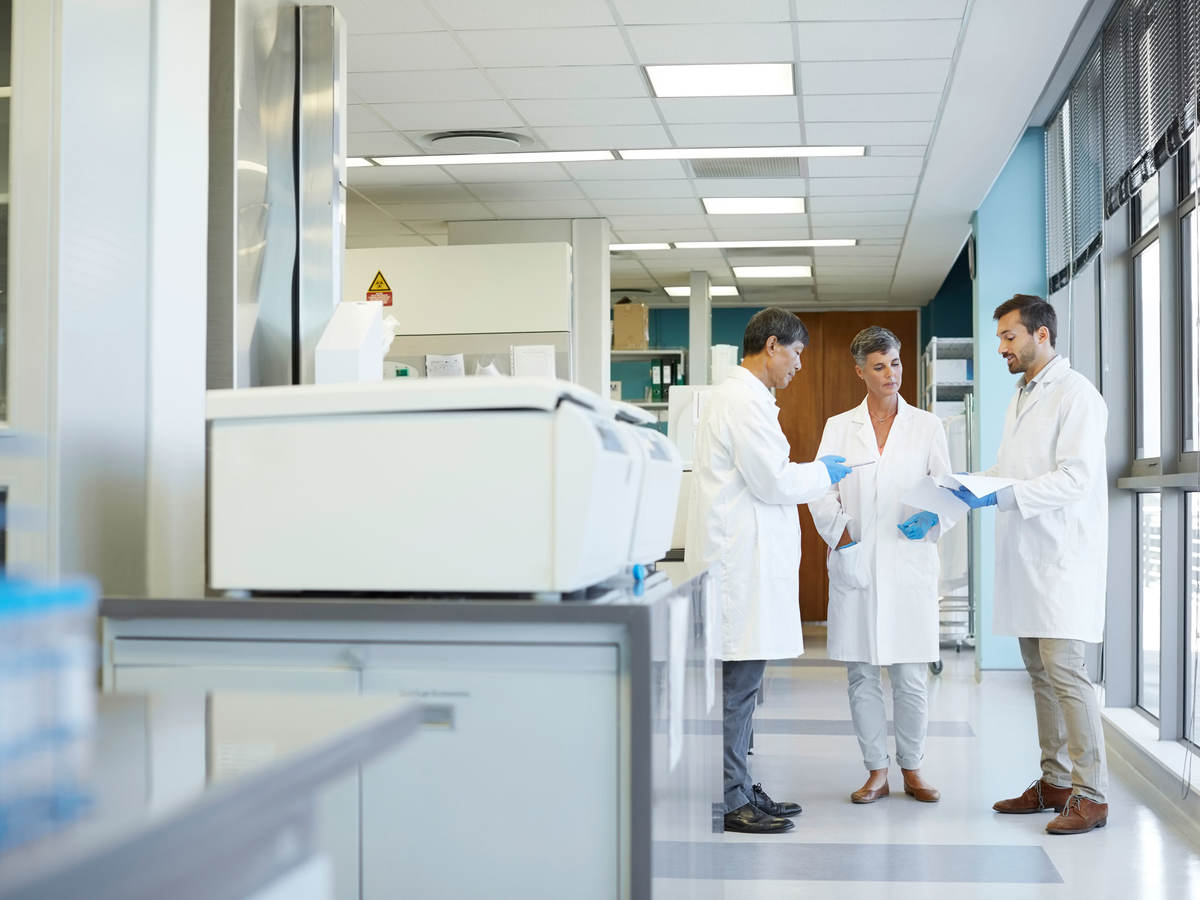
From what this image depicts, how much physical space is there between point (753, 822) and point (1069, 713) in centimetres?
95

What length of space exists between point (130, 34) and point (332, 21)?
104 centimetres

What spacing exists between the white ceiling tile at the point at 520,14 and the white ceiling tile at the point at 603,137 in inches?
50.8

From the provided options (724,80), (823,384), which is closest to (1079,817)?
(724,80)

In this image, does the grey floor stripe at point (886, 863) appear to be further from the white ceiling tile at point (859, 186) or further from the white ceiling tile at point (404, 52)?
the white ceiling tile at point (859, 186)

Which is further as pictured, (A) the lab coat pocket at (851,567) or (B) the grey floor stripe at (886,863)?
(A) the lab coat pocket at (851,567)

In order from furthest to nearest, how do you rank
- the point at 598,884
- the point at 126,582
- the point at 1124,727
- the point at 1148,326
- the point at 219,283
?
the point at 1148,326 < the point at 1124,727 < the point at 219,283 < the point at 126,582 < the point at 598,884

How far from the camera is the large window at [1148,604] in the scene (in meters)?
5.00

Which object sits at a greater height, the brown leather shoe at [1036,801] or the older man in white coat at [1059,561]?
the older man in white coat at [1059,561]

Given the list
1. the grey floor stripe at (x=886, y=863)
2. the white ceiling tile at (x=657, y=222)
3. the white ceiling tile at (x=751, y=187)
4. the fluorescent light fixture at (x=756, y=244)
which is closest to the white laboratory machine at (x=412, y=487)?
the grey floor stripe at (x=886, y=863)

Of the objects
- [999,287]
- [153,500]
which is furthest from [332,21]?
[999,287]

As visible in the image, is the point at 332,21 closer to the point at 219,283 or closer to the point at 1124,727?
the point at 219,283

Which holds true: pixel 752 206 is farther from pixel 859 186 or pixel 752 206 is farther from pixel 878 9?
pixel 878 9

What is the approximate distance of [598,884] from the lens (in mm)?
1524

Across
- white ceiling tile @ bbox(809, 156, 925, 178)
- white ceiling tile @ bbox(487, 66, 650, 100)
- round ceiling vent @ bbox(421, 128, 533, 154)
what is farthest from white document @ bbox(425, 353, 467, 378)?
white ceiling tile @ bbox(809, 156, 925, 178)
